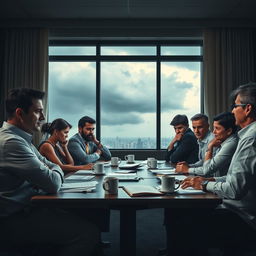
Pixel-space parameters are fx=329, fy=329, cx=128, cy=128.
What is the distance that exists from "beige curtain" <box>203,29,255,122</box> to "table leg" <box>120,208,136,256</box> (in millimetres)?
4081

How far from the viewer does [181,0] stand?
4.76 meters

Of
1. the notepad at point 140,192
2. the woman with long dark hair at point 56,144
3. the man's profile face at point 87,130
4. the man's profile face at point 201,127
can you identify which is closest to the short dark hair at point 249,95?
the notepad at point 140,192

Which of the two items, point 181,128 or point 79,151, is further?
point 181,128

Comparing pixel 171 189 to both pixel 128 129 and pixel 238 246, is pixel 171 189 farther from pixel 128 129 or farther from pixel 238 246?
pixel 128 129

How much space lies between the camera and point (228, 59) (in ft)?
18.4

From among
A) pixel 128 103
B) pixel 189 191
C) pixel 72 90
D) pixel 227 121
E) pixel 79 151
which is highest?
pixel 72 90

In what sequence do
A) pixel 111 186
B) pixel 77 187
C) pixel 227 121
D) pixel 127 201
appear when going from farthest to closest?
pixel 227 121 < pixel 77 187 < pixel 111 186 < pixel 127 201

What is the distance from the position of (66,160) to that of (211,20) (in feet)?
11.8

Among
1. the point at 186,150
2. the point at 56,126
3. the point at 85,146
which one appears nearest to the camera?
the point at 56,126

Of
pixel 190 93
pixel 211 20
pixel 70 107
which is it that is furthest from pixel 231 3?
pixel 70 107

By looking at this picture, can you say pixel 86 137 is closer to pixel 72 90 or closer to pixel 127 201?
pixel 72 90

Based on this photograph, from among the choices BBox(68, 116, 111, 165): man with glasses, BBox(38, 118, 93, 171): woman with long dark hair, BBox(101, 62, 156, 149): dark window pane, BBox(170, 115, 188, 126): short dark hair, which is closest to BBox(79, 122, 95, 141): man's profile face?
BBox(68, 116, 111, 165): man with glasses

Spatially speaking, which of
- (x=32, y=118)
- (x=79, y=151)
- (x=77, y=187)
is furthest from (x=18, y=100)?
→ (x=79, y=151)

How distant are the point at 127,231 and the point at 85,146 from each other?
2395mm
